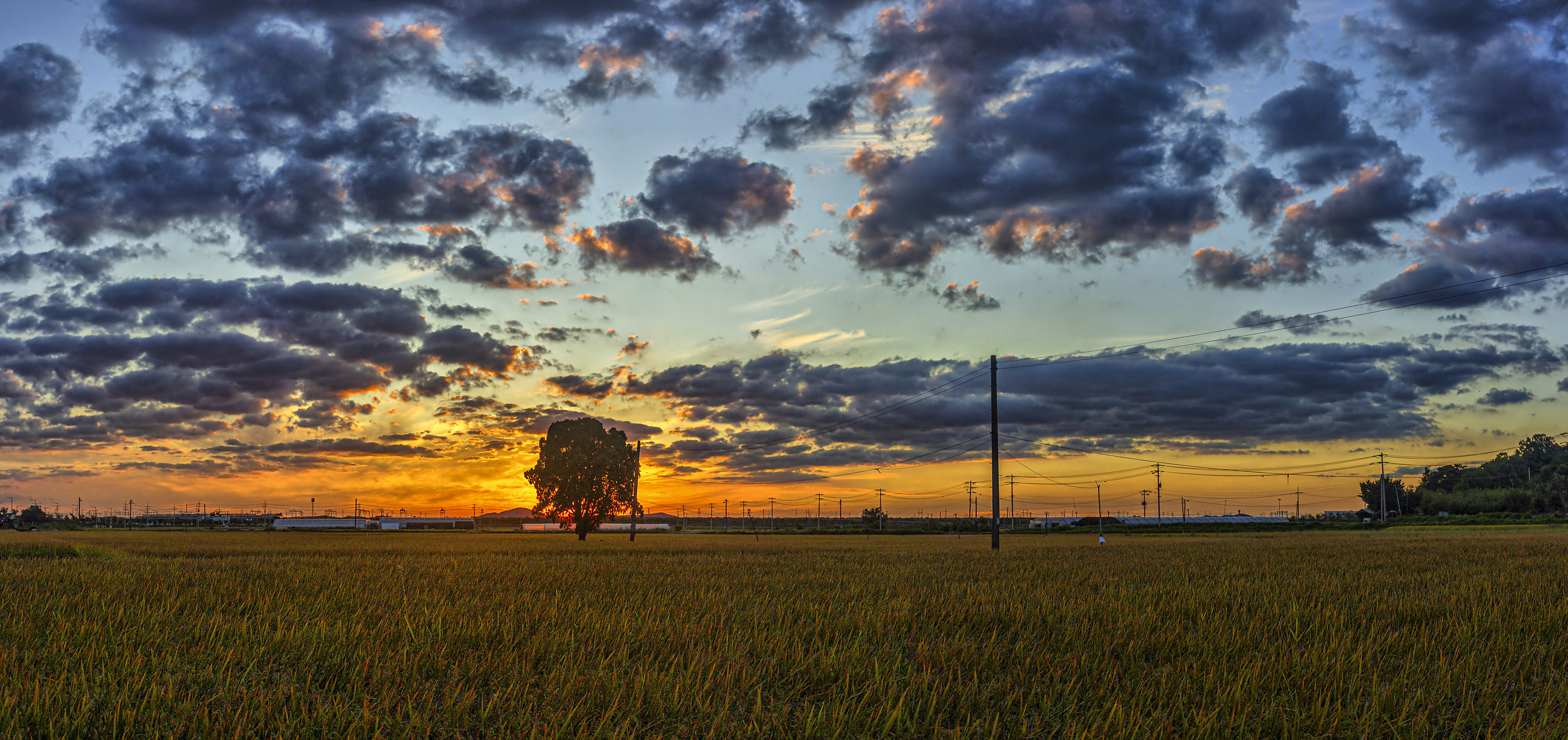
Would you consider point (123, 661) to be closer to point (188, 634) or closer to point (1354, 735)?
point (188, 634)

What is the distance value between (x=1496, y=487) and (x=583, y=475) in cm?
20241

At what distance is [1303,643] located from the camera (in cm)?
812

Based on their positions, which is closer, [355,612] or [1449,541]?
[355,612]

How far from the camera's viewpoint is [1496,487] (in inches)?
6752

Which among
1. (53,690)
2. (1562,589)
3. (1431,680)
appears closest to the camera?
(53,690)

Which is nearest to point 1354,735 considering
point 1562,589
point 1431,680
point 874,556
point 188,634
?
point 1431,680

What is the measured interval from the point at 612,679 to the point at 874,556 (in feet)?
71.9

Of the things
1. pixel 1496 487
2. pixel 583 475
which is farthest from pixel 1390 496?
pixel 583 475

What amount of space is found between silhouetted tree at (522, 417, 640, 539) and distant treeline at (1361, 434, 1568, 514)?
131050 millimetres

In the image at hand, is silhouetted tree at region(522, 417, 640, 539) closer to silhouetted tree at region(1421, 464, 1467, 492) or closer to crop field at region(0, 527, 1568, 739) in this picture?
crop field at region(0, 527, 1568, 739)

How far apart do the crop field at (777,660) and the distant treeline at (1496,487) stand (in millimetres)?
147769

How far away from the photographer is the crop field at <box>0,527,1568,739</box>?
16.3 ft

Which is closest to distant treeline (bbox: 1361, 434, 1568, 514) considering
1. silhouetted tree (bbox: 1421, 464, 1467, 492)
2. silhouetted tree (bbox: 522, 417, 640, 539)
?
silhouetted tree (bbox: 1421, 464, 1467, 492)

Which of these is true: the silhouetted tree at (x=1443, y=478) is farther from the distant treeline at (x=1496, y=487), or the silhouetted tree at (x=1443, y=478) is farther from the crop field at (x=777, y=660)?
the crop field at (x=777, y=660)
